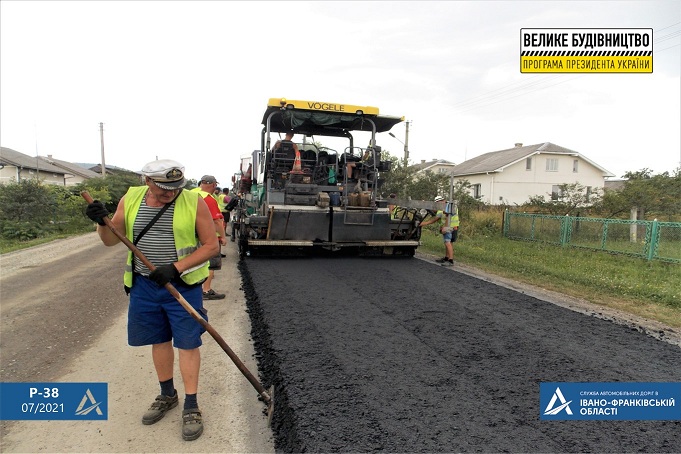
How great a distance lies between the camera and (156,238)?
2691 mm

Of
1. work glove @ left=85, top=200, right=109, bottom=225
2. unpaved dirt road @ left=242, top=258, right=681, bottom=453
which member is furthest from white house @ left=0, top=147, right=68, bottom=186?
work glove @ left=85, top=200, right=109, bottom=225

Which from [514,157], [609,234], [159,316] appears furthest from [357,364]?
[514,157]

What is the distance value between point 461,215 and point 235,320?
12.6 meters

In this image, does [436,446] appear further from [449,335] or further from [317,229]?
[317,229]

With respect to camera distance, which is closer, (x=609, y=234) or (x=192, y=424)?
(x=192, y=424)

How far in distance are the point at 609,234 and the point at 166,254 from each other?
38.2 ft

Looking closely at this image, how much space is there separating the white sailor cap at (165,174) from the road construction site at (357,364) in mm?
1491

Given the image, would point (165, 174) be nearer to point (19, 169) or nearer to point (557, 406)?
point (557, 406)

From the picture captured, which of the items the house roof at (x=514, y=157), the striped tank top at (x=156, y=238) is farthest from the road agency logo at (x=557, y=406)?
the house roof at (x=514, y=157)

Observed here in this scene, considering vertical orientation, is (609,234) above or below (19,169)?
below

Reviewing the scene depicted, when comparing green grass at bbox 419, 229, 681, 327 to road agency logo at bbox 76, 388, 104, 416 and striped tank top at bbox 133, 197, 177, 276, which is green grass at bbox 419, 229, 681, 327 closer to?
striped tank top at bbox 133, 197, 177, 276

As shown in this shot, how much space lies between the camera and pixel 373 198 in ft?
28.9

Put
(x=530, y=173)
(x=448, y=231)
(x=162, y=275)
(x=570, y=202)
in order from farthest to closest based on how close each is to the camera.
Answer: (x=530, y=173) < (x=570, y=202) < (x=448, y=231) < (x=162, y=275)

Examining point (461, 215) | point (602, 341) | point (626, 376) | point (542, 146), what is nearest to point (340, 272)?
point (602, 341)
